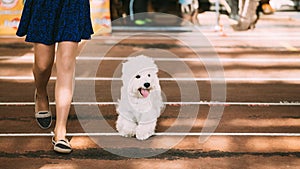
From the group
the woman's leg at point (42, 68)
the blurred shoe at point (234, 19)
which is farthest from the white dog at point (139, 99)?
the blurred shoe at point (234, 19)

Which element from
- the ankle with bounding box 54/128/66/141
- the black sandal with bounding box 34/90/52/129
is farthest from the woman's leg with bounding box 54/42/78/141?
the black sandal with bounding box 34/90/52/129

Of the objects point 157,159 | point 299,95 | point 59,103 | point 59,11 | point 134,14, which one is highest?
point 59,11

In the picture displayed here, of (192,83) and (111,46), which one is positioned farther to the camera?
(111,46)

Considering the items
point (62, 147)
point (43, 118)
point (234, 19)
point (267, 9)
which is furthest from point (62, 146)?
point (267, 9)

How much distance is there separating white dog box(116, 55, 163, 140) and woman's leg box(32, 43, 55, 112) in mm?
539

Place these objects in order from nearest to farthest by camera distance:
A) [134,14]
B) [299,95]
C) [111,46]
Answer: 1. [299,95]
2. [111,46]
3. [134,14]

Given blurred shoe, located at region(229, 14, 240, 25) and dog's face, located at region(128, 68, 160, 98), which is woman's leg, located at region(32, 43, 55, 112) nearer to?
dog's face, located at region(128, 68, 160, 98)

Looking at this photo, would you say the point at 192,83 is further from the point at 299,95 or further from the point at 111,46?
the point at 111,46

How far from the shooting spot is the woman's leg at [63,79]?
4.06 meters

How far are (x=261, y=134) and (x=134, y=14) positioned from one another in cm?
777

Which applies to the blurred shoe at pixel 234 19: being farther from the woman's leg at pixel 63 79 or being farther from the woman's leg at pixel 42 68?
the woman's leg at pixel 63 79

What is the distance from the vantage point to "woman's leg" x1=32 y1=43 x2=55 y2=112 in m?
4.21

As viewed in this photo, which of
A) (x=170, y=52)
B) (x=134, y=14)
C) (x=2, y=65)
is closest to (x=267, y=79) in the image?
(x=170, y=52)

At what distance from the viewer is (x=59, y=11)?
13.4 feet
